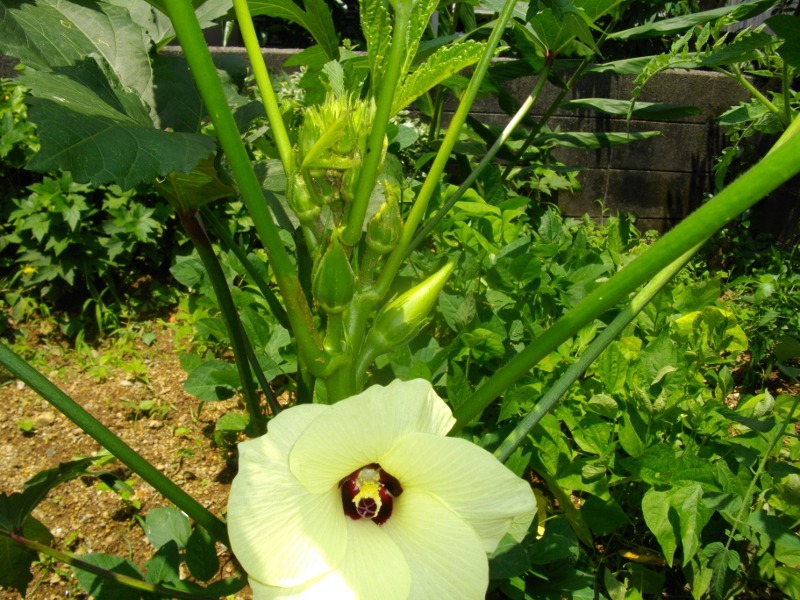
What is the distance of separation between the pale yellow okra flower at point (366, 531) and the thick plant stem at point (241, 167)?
0.31 feet

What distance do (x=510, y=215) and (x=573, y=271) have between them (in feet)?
0.68

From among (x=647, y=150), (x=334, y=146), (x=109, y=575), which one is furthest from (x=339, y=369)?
(x=647, y=150)

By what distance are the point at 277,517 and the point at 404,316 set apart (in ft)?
0.62

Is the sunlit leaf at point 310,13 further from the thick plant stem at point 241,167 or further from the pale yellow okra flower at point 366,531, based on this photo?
the pale yellow okra flower at point 366,531

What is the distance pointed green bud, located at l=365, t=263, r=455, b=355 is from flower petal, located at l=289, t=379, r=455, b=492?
71mm

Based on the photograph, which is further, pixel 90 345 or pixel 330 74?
pixel 90 345

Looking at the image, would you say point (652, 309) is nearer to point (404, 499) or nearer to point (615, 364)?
point (615, 364)

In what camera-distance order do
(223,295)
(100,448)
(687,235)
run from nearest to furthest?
(687,235)
(223,295)
(100,448)

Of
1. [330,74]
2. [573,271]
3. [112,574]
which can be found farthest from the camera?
[573,271]

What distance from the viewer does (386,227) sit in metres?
0.56

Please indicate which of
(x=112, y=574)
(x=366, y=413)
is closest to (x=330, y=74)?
(x=366, y=413)

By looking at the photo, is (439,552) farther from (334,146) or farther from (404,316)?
(334,146)

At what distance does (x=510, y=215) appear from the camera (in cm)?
168

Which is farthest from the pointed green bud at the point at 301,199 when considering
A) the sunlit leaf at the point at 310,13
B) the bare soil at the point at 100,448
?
the bare soil at the point at 100,448
